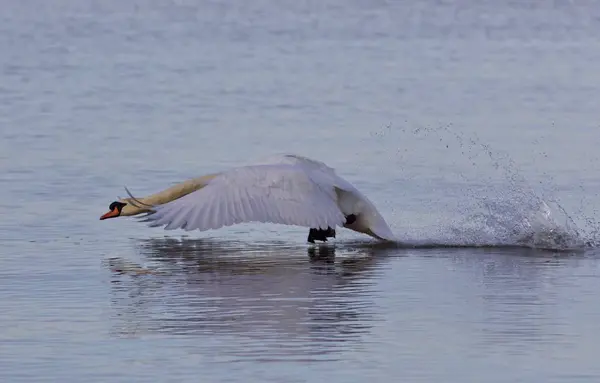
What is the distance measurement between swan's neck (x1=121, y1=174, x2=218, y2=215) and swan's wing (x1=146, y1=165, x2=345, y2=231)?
59cm

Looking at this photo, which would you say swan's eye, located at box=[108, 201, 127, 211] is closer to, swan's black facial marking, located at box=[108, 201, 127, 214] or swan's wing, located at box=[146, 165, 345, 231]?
swan's black facial marking, located at box=[108, 201, 127, 214]

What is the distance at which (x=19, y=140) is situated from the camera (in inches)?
734

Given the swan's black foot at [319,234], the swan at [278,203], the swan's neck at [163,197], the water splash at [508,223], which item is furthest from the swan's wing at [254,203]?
the water splash at [508,223]

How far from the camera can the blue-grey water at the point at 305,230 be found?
937 centimetres

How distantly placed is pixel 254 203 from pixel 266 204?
8cm

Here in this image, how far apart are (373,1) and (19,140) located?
2370 centimetres

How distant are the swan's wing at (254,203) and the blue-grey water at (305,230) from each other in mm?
275

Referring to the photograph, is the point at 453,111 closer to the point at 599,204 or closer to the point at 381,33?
the point at 599,204

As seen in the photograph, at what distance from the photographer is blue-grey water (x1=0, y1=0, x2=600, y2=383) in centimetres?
937

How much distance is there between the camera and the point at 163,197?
14008mm

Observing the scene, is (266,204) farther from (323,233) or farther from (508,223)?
(508,223)

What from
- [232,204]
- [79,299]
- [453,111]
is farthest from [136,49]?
[79,299]

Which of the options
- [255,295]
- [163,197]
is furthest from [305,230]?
[255,295]

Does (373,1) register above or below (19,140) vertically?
above
